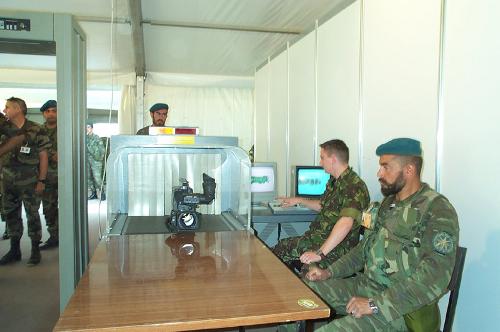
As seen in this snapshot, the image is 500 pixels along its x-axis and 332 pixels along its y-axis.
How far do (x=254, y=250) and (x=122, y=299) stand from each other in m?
0.71

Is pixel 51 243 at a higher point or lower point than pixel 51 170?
lower

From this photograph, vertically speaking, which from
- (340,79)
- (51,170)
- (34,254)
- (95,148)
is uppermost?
(340,79)

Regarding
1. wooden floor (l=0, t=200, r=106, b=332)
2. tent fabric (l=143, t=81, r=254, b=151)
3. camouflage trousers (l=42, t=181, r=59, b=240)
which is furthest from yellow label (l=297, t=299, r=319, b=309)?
tent fabric (l=143, t=81, r=254, b=151)

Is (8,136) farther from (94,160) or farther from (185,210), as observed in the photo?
(94,160)

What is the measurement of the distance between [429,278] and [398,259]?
215 millimetres

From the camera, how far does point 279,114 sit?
500cm

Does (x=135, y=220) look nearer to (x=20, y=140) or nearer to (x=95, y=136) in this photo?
(x=20, y=140)

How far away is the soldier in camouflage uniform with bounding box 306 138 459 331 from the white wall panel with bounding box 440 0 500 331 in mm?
314

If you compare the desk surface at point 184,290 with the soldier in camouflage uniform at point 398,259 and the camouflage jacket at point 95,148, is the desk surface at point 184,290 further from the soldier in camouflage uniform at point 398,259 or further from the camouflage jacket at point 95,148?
the camouflage jacket at point 95,148

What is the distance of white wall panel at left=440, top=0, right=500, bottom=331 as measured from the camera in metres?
1.76

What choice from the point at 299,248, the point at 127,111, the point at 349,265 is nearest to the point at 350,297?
the point at 349,265

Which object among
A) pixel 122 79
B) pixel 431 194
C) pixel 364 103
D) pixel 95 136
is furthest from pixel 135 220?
pixel 95 136

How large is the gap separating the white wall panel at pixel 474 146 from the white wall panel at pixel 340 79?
3.30ft

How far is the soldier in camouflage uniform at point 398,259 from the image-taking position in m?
1.52
